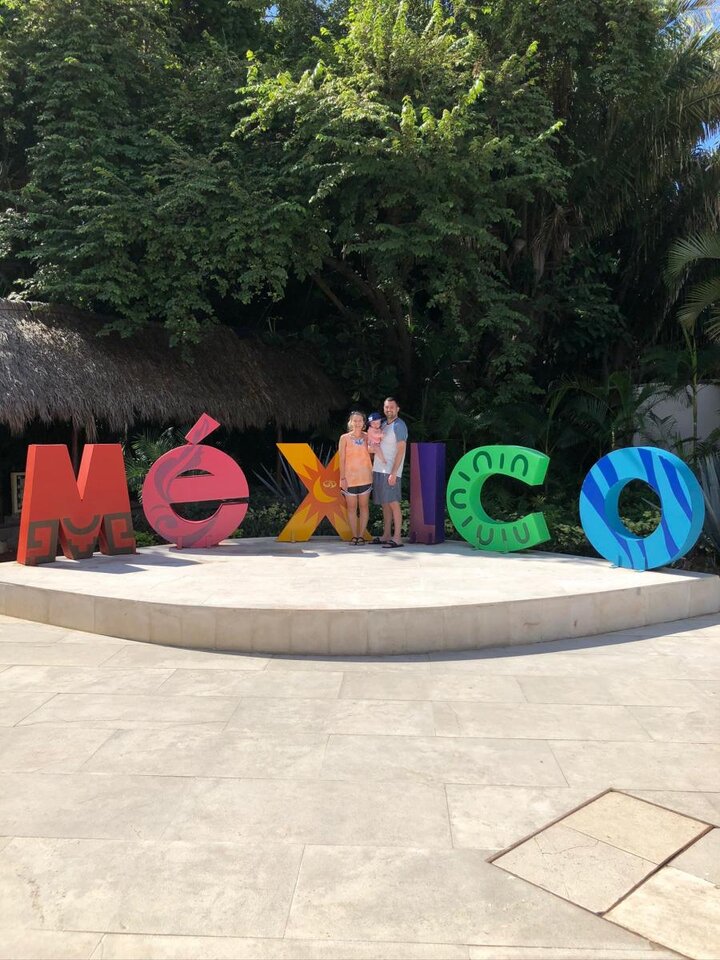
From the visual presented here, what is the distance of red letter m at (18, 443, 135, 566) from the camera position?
26.9 ft

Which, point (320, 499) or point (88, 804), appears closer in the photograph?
point (88, 804)

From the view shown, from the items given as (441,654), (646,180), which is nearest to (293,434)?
(646,180)

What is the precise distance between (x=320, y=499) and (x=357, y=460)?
88 cm

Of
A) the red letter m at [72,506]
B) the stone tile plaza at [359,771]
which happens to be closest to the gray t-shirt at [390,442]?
the stone tile plaza at [359,771]

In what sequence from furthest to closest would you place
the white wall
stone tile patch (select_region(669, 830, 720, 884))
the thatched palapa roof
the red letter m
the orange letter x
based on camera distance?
the white wall < the thatched palapa roof < the orange letter x < the red letter m < stone tile patch (select_region(669, 830, 720, 884))

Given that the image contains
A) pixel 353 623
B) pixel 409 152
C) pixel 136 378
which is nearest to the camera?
pixel 353 623

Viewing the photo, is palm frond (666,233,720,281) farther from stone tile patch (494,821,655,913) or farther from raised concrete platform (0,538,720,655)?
stone tile patch (494,821,655,913)

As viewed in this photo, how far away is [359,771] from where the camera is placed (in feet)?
13.0

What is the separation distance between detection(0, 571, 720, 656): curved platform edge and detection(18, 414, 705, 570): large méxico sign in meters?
1.11

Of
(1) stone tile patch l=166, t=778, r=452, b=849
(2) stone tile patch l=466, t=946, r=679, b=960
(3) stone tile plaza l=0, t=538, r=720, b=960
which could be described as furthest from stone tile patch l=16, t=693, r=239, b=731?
(2) stone tile patch l=466, t=946, r=679, b=960

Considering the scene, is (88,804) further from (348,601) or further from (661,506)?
(661,506)

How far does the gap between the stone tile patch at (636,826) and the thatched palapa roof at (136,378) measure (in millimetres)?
10636

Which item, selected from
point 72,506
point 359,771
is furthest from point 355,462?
point 359,771

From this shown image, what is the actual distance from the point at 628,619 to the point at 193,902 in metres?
5.01
